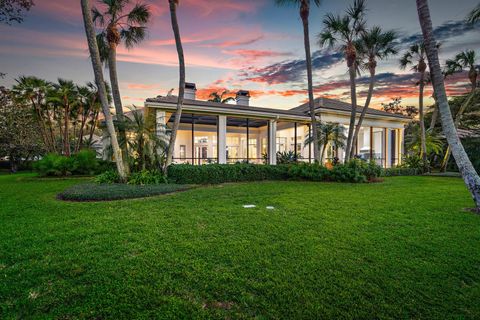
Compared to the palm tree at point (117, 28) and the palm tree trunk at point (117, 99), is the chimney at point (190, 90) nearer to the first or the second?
the palm tree at point (117, 28)

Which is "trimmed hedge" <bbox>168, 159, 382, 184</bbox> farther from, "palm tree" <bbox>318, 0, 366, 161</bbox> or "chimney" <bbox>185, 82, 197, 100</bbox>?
"chimney" <bbox>185, 82, 197, 100</bbox>

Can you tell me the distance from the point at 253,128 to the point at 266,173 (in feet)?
33.3

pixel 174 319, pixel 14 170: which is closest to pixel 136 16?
pixel 174 319

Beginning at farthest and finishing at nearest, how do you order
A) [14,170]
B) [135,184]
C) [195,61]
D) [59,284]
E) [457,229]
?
[14,170] < [195,61] < [135,184] < [457,229] < [59,284]

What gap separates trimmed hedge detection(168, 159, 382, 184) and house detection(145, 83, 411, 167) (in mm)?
2391

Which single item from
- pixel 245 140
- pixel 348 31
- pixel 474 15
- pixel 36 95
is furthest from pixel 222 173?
pixel 36 95

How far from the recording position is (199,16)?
10891 millimetres

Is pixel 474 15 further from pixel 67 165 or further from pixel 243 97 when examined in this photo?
pixel 67 165

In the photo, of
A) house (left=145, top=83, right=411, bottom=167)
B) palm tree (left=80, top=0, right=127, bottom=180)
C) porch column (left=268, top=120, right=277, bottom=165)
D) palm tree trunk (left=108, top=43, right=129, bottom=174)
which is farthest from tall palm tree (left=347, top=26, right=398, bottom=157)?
palm tree (left=80, top=0, right=127, bottom=180)

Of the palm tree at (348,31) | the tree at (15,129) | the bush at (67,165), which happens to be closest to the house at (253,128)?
the palm tree at (348,31)

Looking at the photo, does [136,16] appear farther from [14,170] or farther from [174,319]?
[14,170]

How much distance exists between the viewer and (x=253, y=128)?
69.2ft

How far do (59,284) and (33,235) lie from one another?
2.05m

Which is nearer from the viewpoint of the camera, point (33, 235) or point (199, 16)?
point (33, 235)
